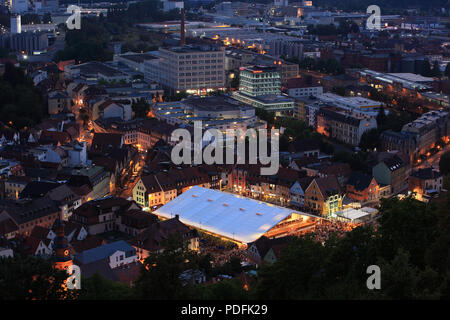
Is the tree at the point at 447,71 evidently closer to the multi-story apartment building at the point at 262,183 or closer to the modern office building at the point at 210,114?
the modern office building at the point at 210,114

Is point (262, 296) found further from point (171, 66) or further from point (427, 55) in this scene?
point (427, 55)

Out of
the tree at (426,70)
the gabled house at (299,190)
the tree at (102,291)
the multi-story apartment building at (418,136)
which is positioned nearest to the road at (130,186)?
the gabled house at (299,190)

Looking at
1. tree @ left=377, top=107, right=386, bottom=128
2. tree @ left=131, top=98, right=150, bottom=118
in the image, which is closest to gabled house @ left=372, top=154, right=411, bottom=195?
tree @ left=377, top=107, right=386, bottom=128

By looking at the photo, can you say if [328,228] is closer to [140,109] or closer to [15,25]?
[140,109]

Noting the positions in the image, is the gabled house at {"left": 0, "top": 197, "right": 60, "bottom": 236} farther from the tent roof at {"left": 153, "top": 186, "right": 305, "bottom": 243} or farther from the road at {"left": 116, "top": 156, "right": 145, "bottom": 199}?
the road at {"left": 116, "top": 156, "right": 145, "bottom": 199}

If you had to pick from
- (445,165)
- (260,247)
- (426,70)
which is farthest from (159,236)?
(426,70)

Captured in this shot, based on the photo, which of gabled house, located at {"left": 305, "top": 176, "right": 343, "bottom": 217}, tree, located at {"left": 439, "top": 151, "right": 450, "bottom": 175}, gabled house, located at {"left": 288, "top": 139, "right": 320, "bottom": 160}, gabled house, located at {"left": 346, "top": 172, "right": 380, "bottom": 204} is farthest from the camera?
gabled house, located at {"left": 288, "top": 139, "right": 320, "bottom": 160}

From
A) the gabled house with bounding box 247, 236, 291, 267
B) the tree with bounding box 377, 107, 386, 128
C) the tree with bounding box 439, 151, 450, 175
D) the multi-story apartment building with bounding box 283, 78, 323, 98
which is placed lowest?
the gabled house with bounding box 247, 236, 291, 267
